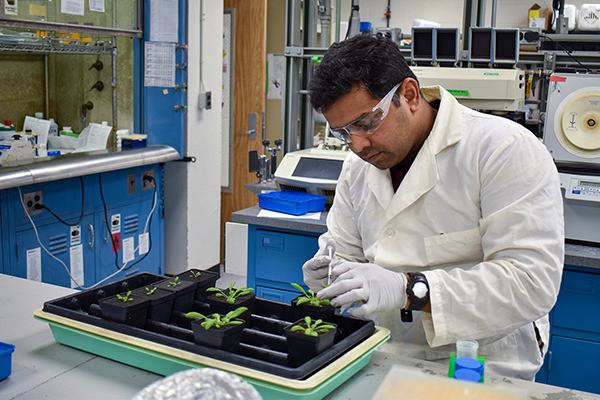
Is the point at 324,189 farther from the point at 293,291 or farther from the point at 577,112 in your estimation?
the point at 577,112

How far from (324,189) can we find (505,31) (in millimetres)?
1042

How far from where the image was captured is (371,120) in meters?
1.24

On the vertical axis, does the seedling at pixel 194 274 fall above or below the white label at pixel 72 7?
below

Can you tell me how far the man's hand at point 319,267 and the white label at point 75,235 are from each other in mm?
1886

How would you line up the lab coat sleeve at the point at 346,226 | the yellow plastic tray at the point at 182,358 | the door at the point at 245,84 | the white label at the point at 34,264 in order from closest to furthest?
the yellow plastic tray at the point at 182,358 → the lab coat sleeve at the point at 346,226 → the white label at the point at 34,264 → the door at the point at 245,84

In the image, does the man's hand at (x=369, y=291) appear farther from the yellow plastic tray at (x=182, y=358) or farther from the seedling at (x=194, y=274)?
the seedling at (x=194, y=274)

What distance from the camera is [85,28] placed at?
3.06m

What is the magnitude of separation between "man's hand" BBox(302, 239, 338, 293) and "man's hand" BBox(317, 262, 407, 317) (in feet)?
0.57

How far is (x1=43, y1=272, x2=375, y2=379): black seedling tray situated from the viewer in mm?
951

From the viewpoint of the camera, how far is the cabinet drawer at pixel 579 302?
6.81 feet

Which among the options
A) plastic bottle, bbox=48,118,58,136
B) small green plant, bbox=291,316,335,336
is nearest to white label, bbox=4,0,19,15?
plastic bottle, bbox=48,118,58,136

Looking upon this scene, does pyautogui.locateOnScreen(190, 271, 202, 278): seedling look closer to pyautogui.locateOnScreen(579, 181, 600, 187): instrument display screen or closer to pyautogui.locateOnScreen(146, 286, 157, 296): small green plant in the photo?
pyautogui.locateOnScreen(146, 286, 157, 296): small green plant

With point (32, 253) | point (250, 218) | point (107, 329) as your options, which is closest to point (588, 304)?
point (250, 218)

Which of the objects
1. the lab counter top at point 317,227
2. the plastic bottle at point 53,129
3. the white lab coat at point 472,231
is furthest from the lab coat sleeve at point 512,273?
the plastic bottle at point 53,129
